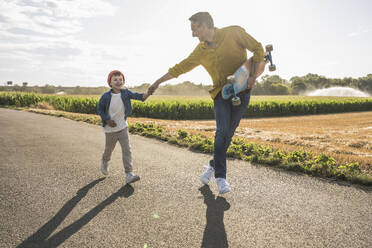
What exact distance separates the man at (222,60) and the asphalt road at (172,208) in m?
0.53

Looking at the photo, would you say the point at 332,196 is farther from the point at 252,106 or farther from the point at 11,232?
the point at 252,106

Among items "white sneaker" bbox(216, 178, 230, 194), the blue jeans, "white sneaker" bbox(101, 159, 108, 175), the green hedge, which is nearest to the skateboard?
the blue jeans

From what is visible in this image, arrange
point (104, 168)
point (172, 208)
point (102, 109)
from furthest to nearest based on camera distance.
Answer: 1. point (104, 168)
2. point (102, 109)
3. point (172, 208)

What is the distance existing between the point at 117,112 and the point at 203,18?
1713 millimetres

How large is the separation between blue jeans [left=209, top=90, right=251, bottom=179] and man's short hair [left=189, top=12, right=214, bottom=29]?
84 centimetres

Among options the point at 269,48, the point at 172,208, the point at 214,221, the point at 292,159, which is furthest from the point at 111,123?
the point at 292,159

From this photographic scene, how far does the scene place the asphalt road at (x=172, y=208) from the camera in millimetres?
2307

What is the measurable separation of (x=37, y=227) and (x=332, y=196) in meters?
3.26

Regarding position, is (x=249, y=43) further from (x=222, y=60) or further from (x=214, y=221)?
(x=214, y=221)

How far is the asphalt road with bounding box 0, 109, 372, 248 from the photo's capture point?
90.8 inches

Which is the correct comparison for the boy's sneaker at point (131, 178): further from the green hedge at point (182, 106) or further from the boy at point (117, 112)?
the green hedge at point (182, 106)

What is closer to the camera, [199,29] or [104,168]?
[199,29]

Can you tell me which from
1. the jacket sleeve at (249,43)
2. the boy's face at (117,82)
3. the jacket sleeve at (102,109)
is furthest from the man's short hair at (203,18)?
the jacket sleeve at (102,109)

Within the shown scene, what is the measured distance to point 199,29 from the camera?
314 cm
